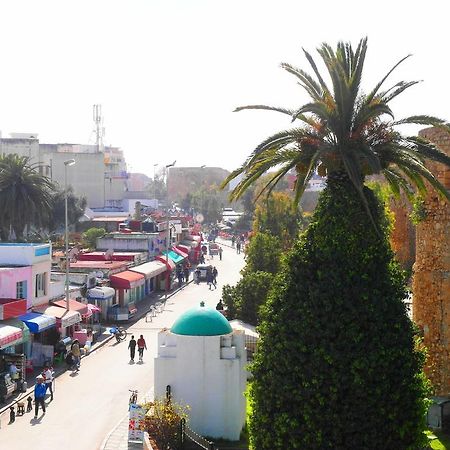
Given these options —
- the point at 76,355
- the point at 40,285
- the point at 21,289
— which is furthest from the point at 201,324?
the point at 40,285

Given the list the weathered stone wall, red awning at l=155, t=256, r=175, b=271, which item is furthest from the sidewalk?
the weathered stone wall

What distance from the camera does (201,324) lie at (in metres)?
18.1

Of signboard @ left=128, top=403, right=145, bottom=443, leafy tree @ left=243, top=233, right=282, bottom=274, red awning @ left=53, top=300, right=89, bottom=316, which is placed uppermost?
leafy tree @ left=243, top=233, right=282, bottom=274

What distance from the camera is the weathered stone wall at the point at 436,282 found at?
646 inches

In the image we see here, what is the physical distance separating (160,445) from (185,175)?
168 metres

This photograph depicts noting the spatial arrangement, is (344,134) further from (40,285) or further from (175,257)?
(175,257)

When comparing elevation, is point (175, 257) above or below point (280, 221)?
below

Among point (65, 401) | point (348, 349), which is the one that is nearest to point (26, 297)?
point (65, 401)

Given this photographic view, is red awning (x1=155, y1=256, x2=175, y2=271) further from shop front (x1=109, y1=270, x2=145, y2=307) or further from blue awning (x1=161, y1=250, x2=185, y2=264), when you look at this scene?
shop front (x1=109, y1=270, x2=145, y2=307)

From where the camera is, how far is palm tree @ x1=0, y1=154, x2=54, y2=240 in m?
49.5

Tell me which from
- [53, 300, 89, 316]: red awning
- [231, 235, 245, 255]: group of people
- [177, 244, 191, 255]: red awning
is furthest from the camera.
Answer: [231, 235, 245, 255]: group of people

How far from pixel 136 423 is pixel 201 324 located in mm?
2964

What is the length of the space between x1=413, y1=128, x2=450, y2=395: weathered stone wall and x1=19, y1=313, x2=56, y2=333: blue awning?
47.3ft

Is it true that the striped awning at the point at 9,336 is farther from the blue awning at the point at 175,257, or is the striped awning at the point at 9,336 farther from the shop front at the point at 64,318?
the blue awning at the point at 175,257
